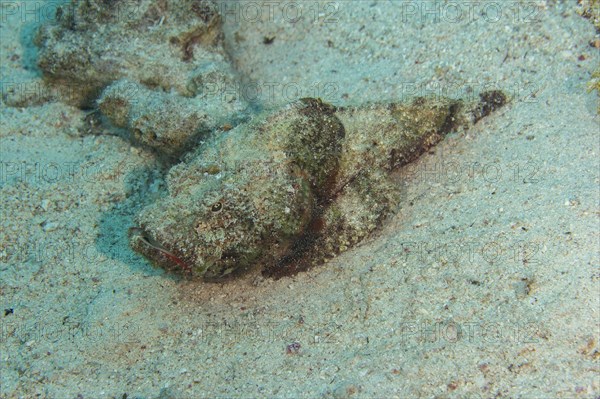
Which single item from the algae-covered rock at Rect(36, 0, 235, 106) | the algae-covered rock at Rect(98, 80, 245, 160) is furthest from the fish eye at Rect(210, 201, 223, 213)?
the algae-covered rock at Rect(36, 0, 235, 106)

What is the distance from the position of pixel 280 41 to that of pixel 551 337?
4.68m

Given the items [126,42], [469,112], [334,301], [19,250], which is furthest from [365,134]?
[19,250]

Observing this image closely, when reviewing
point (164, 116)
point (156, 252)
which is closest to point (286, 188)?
point (156, 252)

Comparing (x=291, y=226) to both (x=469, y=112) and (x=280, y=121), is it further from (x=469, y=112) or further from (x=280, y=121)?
(x=469, y=112)

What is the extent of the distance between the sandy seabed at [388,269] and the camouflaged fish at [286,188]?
249mm

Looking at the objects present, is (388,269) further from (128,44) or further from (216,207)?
(128,44)

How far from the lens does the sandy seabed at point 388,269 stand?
11.2 feet

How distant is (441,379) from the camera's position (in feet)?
10.7

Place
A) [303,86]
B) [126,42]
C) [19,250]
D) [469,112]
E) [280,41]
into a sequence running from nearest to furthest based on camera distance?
[19,250]
[469,112]
[126,42]
[303,86]
[280,41]

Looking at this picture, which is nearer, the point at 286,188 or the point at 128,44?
the point at 286,188

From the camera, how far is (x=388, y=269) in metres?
4.00

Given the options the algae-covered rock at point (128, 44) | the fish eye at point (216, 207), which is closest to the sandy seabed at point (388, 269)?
the algae-covered rock at point (128, 44)

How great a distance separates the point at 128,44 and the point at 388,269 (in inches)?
146

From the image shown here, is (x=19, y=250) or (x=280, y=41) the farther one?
(x=280, y=41)
